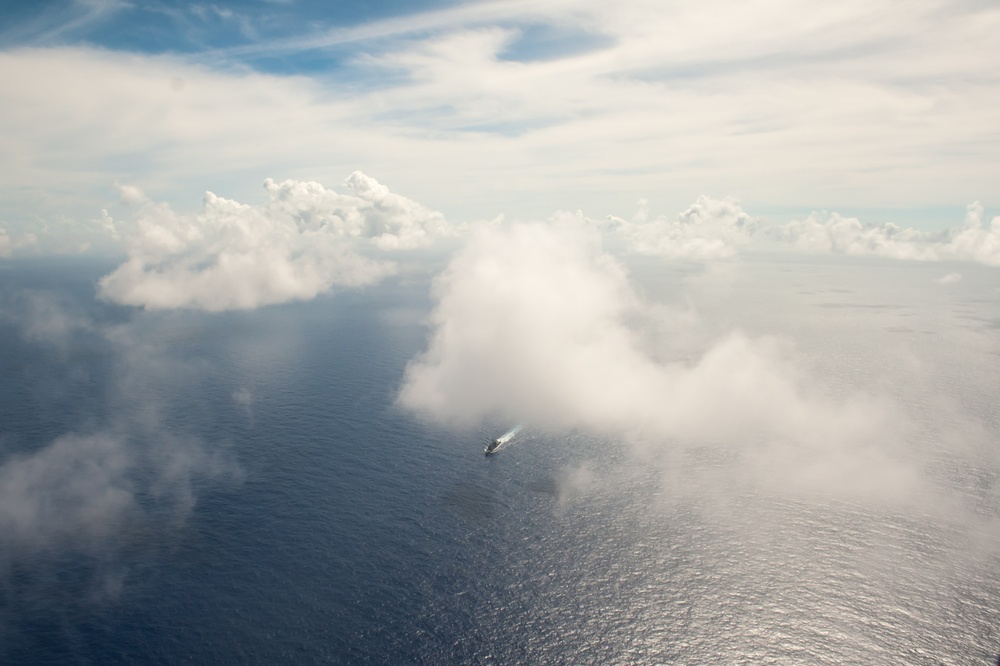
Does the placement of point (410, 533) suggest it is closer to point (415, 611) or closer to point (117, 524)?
point (415, 611)

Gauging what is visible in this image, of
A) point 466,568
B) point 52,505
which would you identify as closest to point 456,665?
point 466,568

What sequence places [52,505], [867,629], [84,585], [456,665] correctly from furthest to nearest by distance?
[52,505] < [84,585] < [867,629] < [456,665]

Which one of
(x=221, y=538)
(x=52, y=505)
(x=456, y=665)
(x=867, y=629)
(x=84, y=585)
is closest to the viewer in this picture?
(x=456, y=665)

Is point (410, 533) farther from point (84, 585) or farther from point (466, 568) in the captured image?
point (84, 585)

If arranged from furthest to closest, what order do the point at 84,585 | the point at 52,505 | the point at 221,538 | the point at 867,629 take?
the point at 52,505
the point at 221,538
the point at 84,585
the point at 867,629

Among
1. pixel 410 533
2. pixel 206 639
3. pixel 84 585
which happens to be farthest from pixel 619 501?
pixel 84 585

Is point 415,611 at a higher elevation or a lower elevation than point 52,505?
lower

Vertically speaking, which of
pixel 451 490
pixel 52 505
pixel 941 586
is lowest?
pixel 941 586

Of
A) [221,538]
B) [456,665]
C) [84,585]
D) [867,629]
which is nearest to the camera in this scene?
[456,665]

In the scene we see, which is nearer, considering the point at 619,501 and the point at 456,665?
the point at 456,665
